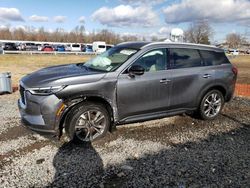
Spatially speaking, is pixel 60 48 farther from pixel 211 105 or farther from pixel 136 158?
pixel 136 158

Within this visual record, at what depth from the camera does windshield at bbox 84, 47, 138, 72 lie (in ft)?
15.8

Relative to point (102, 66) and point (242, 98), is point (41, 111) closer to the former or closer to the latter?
point (102, 66)

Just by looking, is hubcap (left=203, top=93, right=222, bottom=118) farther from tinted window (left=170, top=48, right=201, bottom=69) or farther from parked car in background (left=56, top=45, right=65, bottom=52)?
parked car in background (left=56, top=45, right=65, bottom=52)

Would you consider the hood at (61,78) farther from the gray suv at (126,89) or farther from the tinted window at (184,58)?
the tinted window at (184,58)

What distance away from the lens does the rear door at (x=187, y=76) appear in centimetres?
523

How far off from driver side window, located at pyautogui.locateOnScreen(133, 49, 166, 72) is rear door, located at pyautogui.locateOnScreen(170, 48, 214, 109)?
0.70ft

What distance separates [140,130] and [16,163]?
2426 mm

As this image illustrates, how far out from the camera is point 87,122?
4504mm

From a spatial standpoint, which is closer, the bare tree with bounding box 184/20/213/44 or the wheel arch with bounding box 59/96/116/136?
the wheel arch with bounding box 59/96/116/136

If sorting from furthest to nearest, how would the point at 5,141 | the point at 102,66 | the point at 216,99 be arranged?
the point at 216,99 → the point at 102,66 → the point at 5,141

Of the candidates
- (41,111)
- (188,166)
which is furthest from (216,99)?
(41,111)

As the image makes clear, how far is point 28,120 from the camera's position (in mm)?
4340

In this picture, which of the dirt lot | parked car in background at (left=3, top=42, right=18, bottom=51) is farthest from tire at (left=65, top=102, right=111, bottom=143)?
parked car in background at (left=3, top=42, right=18, bottom=51)

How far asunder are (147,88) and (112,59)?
94cm
